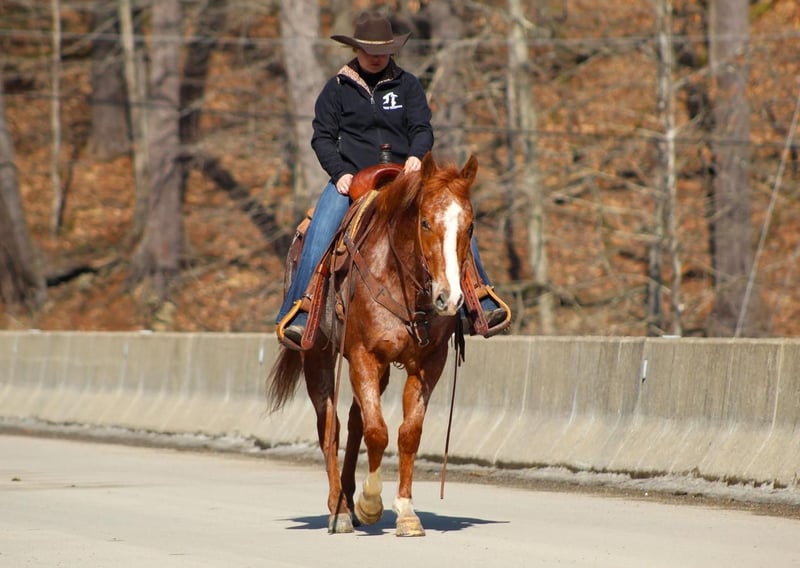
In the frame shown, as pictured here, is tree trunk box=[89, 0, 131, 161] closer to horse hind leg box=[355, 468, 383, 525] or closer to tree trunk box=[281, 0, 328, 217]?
tree trunk box=[281, 0, 328, 217]

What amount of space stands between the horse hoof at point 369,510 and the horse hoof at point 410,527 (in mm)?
310

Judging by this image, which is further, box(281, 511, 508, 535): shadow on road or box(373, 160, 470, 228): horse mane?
box(281, 511, 508, 535): shadow on road

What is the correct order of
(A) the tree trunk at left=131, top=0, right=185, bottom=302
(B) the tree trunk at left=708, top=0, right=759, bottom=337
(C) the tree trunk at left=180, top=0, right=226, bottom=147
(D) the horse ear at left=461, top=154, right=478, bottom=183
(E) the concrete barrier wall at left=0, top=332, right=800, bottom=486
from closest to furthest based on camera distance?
(D) the horse ear at left=461, top=154, right=478, bottom=183 → (E) the concrete barrier wall at left=0, top=332, right=800, bottom=486 → (B) the tree trunk at left=708, top=0, right=759, bottom=337 → (A) the tree trunk at left=131, top=0, right=185, bottom=302 → (C) the tree trunk at left=180, top=0, right=226, bottom=147

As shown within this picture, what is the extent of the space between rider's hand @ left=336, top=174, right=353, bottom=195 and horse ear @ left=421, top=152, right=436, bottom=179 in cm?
120

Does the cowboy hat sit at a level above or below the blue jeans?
above

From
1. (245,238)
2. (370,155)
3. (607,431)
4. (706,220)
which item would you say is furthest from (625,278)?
(370,155)

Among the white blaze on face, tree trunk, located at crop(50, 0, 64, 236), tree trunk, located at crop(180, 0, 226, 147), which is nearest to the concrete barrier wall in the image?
the white blaze on face

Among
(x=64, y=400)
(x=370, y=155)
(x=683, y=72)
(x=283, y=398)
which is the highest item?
(x=683, y=72)

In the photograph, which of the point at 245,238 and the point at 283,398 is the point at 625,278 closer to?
the point at 245,238

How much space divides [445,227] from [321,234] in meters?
1.57

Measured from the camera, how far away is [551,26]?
3494 centimetres

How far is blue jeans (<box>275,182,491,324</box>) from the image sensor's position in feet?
33.3

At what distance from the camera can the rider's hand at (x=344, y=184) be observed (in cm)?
1015

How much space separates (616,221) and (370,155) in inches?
919
